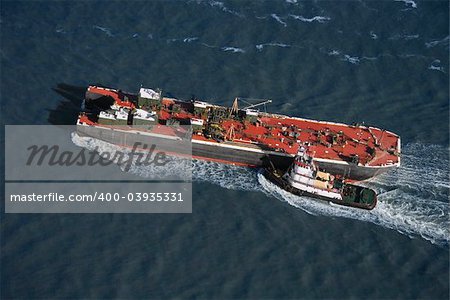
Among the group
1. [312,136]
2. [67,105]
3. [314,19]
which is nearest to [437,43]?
[314,19]

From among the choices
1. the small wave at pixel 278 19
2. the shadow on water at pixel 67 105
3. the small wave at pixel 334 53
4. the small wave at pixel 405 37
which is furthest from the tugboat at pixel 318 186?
the small wave at pixel 405 37

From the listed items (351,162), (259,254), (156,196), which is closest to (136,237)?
(156,196)

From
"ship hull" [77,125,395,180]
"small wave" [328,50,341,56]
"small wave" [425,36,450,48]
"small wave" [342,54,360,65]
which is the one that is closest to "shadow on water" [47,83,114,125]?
"ship hull" [77,125,395,180]

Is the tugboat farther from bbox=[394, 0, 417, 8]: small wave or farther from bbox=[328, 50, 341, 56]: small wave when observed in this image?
bbox=[394, 0, 417, 8]: small wave

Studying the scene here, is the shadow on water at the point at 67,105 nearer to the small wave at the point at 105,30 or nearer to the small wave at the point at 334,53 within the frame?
the small wave at the point at 105,30

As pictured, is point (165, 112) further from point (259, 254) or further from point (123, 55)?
point (259, 254)

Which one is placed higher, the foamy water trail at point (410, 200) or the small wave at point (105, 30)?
the small wave at point (105, 30)
